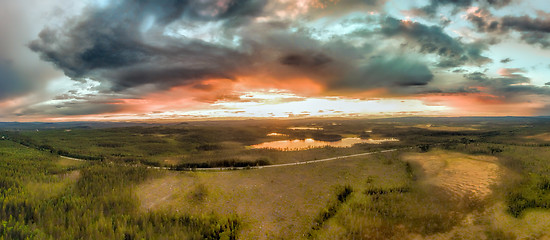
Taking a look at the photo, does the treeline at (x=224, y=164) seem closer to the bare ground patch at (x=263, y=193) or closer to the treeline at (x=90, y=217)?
the bare ground patch at (x=263, y=193)

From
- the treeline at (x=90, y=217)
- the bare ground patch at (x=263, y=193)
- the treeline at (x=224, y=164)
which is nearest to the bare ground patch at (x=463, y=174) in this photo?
the bare ground patch at (x=263, y=193)

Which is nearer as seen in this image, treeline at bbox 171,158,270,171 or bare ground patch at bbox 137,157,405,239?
bare ground patch at bbox 137,157,405,239

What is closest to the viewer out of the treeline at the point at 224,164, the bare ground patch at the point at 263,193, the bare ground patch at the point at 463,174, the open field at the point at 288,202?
the open field at the point at 288,202

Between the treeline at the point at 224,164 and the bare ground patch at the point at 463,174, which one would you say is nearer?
the bare ground patch at the point at 463,174

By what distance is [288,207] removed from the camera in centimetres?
2167

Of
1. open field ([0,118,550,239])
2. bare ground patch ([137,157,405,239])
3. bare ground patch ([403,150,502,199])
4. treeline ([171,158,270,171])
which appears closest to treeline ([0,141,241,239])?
open field ([0,118,550,239])

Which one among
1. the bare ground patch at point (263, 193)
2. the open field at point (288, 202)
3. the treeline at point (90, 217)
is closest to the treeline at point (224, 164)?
the bare ground patch at point (263, 193)

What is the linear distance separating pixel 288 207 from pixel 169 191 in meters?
14.1

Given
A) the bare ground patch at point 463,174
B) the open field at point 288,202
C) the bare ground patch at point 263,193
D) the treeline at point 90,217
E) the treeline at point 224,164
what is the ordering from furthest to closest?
the treeline at point 224,164 < the bare ground patch at point 463,174 < the bare ground patch at point 263,193 < the open field at point 288,202 < the treeline at point 90,217

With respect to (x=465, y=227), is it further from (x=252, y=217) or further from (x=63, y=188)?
(x=63, y=188)

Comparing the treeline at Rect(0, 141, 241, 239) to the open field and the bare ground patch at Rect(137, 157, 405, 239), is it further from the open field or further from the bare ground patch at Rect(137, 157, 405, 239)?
the bare ground patch at Rect(137, 157, 405, 239)

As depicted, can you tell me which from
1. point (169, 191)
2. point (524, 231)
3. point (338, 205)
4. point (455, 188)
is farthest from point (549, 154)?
point (169, 191)

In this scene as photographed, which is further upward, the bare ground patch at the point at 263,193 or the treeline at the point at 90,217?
the treeline at the point at 90,217

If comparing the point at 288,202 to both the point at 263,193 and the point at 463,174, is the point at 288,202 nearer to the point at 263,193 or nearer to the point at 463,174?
the point at 263,193
